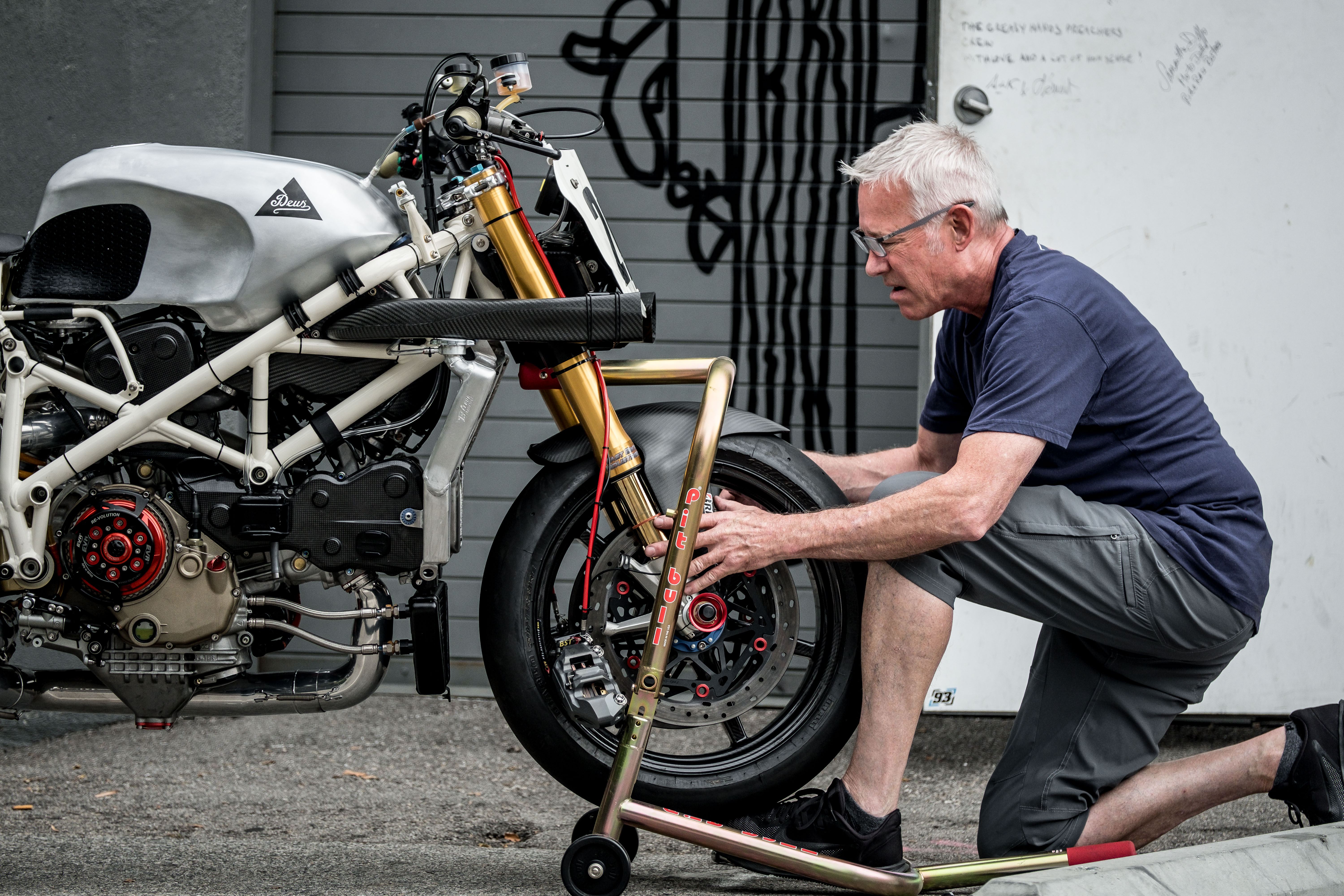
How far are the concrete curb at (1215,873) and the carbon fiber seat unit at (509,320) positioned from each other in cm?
118

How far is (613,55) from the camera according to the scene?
14.5 feet

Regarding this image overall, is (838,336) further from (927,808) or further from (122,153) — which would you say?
(122,153)

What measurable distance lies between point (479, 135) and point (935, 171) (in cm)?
88

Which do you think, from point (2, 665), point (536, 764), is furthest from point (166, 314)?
point (536, 764)

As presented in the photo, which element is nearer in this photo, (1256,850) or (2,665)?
(1256,850)

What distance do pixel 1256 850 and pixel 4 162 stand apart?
399cm

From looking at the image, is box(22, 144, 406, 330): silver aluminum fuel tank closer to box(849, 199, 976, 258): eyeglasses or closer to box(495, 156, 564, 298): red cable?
box(495, 156, 564, 298): red cable

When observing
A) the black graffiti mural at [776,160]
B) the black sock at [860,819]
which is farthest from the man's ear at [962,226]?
the black graffiti mural at [776,160]

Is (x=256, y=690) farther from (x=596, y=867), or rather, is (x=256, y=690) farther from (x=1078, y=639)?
(x=1078, y=639)

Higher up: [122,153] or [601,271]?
[122,153]

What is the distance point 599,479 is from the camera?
7.77ft

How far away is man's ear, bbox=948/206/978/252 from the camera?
2.36 m

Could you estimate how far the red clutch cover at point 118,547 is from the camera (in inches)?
89.4

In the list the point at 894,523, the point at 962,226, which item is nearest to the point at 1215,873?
the point at 894,523
